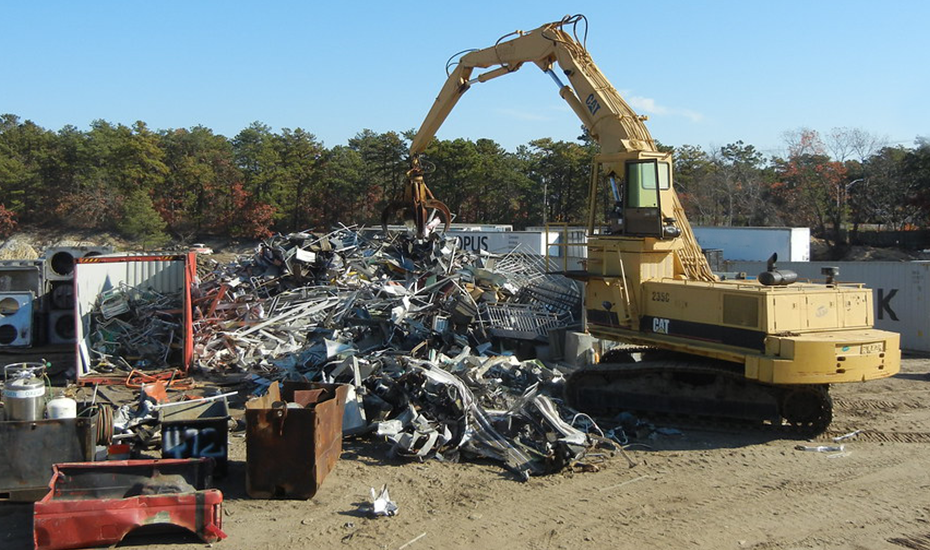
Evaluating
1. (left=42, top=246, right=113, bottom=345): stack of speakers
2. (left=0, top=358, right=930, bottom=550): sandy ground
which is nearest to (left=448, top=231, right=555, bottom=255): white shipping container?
(left=42, top=246, right=113, bottom=345): stack of speakers

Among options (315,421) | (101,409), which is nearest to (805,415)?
(315,421)

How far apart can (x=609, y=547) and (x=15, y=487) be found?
17.7 ft

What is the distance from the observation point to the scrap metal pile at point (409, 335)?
8.63 meters

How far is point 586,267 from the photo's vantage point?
A: 1053 cm

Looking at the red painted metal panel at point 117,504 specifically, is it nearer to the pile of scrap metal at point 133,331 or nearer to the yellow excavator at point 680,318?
the yellow excavator at point 680,318

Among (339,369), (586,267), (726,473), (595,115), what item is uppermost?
(595,115)

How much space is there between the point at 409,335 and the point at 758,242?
1710cm

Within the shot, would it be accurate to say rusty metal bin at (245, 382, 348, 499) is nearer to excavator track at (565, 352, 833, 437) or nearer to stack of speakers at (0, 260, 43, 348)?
excavator track at (565, 352, 833, 437)

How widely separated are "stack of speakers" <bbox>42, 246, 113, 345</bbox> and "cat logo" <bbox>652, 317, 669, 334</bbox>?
10.7 metres

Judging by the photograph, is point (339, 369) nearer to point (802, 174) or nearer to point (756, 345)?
point (756, 345)

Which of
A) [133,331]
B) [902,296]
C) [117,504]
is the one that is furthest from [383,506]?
[902,296]

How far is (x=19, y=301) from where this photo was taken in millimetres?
13578

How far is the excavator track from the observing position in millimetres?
9266

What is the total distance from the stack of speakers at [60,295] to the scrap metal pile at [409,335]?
2328mm
